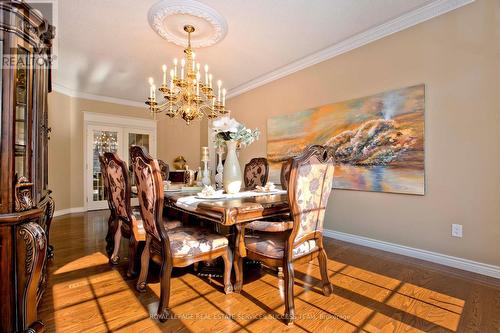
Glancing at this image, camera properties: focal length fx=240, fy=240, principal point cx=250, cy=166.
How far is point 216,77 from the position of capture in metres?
4.39

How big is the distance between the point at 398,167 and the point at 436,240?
813mm

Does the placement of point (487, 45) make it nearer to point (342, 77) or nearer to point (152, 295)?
point (342, 77)

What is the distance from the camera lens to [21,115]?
4.36 feet

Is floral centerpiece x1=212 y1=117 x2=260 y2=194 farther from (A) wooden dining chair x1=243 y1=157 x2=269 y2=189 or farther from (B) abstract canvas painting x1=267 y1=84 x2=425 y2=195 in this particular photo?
(B) abstract canvas painting x1=267 y1=84 x2=425 y2=195

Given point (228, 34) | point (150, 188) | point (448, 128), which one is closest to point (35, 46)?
point (150, 188)

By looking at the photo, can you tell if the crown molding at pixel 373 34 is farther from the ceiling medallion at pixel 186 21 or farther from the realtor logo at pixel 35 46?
the realtor logo at pixel 35 46

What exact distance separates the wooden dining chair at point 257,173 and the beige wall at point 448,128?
47.0 inches

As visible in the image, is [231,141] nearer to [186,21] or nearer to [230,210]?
[230,210]

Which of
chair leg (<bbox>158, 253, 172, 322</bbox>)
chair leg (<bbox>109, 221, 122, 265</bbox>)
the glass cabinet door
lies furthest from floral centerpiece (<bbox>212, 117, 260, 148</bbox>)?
chair leg (<bbox>109, 221, 122, 265</bbox>)

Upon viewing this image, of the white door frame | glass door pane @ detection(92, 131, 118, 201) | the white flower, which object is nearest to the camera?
the white flower

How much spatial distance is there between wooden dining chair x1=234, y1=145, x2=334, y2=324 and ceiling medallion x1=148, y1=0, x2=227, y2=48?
1949mm

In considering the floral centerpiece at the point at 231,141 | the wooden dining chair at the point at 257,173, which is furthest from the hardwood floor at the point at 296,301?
the wooden dining chair at the point at 257,173

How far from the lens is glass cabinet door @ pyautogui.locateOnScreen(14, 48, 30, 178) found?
1.29m

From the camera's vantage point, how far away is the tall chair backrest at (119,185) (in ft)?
6.84
